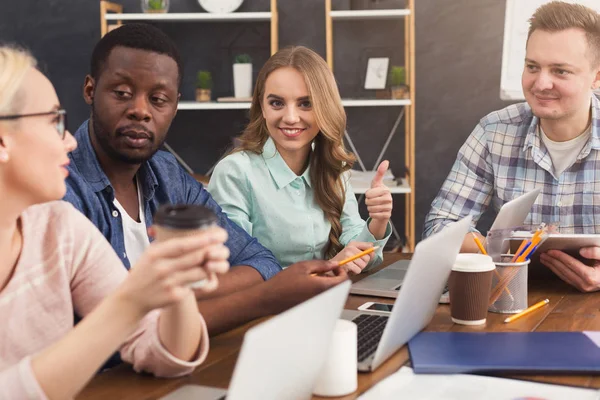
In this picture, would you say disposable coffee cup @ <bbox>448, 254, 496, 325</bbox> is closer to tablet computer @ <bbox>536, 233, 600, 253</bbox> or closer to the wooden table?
the wooden table

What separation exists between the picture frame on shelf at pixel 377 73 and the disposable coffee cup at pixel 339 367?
289cm

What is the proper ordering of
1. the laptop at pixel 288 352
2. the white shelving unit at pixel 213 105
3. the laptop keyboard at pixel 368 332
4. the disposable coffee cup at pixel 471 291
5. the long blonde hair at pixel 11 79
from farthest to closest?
the white shelving unit at pixel 213 105
the disposable coffee cup at pixel 471 291
the laptop keyboard at pixel 368 332
the long blonde hair at pixel 11 79
the laptop at pixel 288 352

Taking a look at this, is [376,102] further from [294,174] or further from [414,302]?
[414,302]

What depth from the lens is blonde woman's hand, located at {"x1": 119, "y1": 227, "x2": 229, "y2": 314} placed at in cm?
80

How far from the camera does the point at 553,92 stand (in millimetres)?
2127

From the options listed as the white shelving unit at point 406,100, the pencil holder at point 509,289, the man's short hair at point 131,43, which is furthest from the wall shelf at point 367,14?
the pencil holder at point 509,289

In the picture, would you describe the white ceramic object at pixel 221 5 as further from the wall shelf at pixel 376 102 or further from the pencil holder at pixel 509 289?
the pencil holder at pixel 509 289

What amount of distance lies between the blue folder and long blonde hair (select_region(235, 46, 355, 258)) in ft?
2.97

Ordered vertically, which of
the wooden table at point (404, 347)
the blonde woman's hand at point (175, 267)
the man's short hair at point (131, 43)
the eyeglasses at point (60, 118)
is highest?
the man's short hair at point (131, 43)

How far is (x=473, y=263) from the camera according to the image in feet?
4.58

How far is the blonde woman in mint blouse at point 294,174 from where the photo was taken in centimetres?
212

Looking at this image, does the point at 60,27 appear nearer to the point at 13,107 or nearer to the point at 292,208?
the point at 292,208

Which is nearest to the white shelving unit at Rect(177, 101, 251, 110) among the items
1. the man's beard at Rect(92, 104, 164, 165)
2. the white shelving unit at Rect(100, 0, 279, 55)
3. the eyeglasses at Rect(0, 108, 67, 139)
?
the white shelving unit at Rect(100, 0, 279, 55)

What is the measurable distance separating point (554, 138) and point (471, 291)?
998 millimetres
